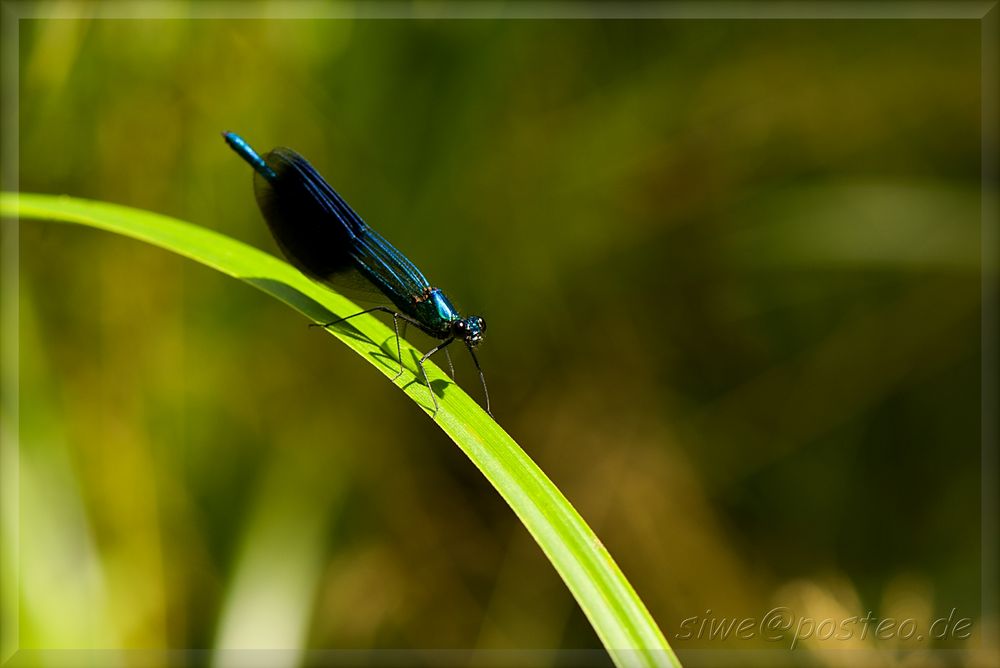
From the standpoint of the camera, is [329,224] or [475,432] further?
[329,224]

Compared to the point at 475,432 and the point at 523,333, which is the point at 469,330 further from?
the point at 523,333

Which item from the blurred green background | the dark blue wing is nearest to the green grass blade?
the dark blue wing

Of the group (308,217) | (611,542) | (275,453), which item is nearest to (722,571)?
(611,542)

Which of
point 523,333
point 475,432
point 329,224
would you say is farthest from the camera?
point 523,333

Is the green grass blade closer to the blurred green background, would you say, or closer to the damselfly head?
the damselfly head

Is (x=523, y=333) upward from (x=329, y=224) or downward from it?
downward

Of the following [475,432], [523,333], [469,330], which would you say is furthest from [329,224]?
[523,333]

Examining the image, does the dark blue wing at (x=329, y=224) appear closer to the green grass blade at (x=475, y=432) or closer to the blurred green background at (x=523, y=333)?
the green grass blade at (x=475, y=432)

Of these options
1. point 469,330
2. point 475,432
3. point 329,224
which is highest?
point 329,224
